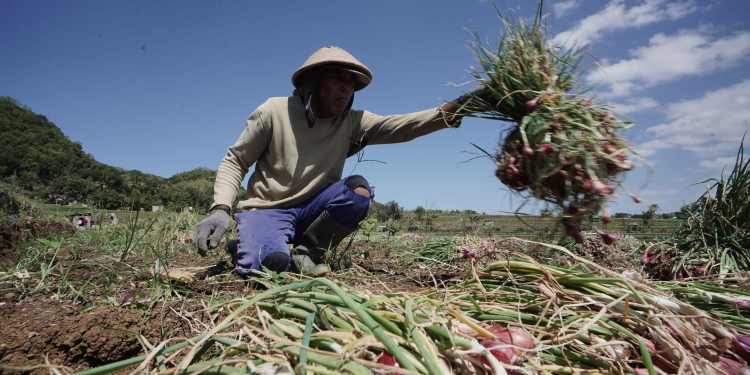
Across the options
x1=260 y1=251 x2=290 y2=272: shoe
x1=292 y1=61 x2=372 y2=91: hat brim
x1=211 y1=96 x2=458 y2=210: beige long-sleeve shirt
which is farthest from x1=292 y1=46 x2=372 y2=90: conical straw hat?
x1=260 y1=251 x2=290 y2=272: shoe

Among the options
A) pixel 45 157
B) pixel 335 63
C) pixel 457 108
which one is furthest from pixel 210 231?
pixel 45 157

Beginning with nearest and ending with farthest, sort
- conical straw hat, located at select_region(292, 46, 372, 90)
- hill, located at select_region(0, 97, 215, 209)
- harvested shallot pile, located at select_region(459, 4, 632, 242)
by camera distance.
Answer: harvested shallot pile, located at select_region(459, 4, 632, 242)
conical straw hat, located at select_region(292, 46, 372, 90)
hill, located at select_region(0, 97, 215, 209)

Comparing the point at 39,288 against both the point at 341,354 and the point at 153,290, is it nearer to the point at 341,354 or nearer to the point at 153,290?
the point at 153,290

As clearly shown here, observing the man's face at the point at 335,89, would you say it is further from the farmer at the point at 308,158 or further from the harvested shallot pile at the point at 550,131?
the harvested shallot pile at the point at 550,131

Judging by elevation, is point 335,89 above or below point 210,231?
above

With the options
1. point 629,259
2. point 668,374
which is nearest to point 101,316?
point 668,374

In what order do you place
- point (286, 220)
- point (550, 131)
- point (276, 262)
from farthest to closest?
point (286, 220)
point (276, 262)
point (550, 131)

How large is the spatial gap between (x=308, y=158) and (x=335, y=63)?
63 cm

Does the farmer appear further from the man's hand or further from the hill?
the hill

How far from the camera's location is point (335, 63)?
252 centimetres

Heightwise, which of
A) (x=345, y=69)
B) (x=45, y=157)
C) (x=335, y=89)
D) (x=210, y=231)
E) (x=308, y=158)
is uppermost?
(x=45, y=157)

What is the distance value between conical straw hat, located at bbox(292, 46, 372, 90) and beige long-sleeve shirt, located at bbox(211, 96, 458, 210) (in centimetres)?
20

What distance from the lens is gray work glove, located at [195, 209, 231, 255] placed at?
206cm

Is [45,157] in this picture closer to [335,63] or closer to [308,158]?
[308,158]
